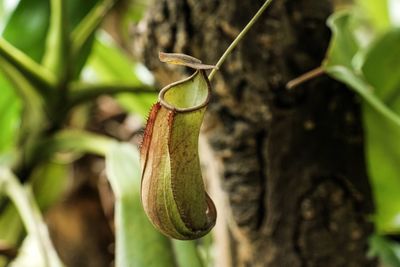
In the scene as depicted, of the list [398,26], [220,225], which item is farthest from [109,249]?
[398,26]

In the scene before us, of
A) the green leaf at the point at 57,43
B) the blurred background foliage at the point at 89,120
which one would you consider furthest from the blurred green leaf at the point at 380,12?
the green leaf at the point at 57,43

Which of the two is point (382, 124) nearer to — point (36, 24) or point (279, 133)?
point (279, 133)

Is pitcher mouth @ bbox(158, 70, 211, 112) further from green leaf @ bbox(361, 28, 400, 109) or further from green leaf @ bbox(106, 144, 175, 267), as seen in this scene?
green leaf @ bbox(361, 28, 400, 109)

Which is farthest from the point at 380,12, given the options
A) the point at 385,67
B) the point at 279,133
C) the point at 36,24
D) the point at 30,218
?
the point at 30,218

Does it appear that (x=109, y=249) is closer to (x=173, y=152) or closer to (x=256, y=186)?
(x=256, y=186)

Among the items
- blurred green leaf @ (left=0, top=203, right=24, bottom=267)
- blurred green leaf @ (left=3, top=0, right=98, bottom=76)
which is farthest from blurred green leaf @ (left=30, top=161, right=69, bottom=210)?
blurred green leaf @ (left=3, top=0, right=98, bottom=76)

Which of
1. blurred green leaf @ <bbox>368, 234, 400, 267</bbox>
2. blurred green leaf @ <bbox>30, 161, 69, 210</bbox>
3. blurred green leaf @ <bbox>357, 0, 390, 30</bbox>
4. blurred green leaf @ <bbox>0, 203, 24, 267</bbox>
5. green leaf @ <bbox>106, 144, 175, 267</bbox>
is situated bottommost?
blurred green leaf @ <bbox>368, 234, 400, 267</bbox>
